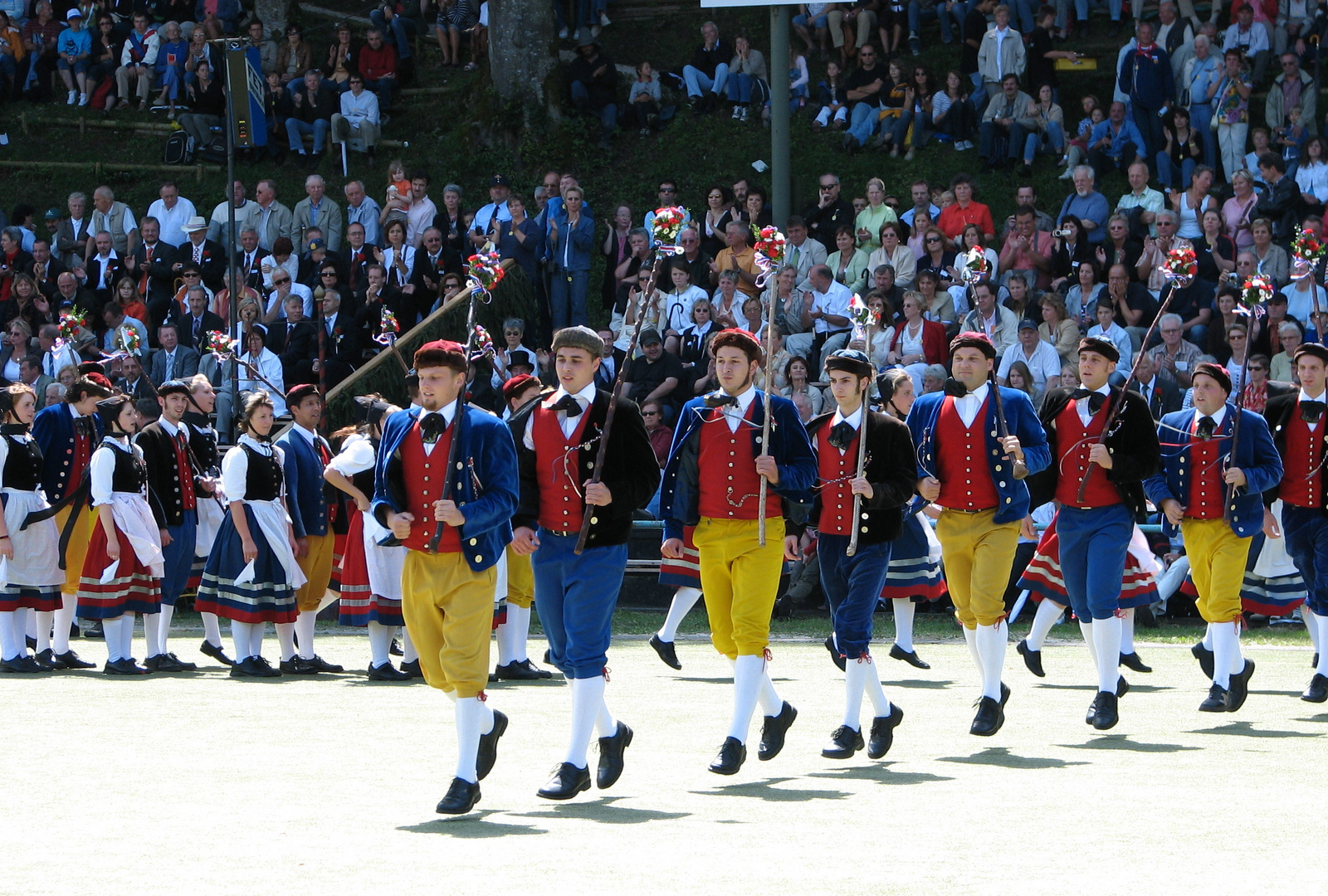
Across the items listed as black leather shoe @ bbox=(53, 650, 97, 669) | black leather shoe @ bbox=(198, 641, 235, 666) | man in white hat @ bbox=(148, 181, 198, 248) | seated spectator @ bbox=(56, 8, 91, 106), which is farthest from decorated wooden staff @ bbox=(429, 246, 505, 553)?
seated spectator @ bbox=(56, 8, 91, 106)

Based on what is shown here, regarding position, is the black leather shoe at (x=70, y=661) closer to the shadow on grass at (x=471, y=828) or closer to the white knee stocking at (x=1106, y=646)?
the shadow on grass at (x=471, y=828)

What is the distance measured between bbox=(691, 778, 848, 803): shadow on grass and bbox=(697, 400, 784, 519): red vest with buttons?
45.5 inches

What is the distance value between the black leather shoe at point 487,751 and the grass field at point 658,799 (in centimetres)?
14

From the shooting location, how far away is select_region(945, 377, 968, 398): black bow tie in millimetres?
8242

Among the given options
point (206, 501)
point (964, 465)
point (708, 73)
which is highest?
point (708, 73)

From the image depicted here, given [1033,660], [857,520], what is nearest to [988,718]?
[857,520]

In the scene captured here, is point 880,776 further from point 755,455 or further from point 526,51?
point 526,51

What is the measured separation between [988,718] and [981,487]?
1.10 metres

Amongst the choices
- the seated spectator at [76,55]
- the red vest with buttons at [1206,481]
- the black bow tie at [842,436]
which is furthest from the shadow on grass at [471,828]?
the seated spectator at [76,55]

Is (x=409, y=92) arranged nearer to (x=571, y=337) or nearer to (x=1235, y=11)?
(x=1235, y=11)

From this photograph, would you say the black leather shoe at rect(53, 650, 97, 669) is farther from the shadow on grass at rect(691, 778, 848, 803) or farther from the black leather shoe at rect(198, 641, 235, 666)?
the shadow on grass at rect(691, 778, 848, 803)

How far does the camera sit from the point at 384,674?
34.1 ft

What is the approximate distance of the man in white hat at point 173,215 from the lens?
20344mm

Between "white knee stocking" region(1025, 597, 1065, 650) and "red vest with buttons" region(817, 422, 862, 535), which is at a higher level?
"red vest with buttons" region(817, 422, 862, 535)
